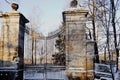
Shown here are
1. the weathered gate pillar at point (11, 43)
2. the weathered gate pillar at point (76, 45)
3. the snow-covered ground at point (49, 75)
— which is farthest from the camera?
the snow-covered ground at point (49, 75)

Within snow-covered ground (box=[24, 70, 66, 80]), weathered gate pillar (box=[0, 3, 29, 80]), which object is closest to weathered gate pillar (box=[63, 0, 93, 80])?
snow-covered ground (box=[24, 70, 66, 80])

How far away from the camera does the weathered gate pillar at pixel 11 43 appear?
9.48 m

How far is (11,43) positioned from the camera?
964 centimetres

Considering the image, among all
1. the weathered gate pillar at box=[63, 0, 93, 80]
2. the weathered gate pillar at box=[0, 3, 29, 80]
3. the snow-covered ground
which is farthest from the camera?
the snow-covered ground

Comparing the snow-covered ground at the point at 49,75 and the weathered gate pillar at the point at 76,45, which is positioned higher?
the weathered gate pillar at the point at 76,45

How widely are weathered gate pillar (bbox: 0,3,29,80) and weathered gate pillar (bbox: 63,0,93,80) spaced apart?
6.78 feet

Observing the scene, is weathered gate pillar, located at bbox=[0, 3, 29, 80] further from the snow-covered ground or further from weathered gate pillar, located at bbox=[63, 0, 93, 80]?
weathered gate pillar, located at bbox=[63, 0, 93, 80]

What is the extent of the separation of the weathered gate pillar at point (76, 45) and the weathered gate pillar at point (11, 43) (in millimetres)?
2065

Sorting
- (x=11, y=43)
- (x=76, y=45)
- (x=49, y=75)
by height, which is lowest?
(x=49, y=75)

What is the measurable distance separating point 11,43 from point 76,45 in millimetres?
2776

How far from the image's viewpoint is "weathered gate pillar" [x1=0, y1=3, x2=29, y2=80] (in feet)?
31.1

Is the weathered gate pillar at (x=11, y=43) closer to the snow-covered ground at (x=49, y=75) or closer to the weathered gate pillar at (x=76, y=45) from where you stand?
the snow-covered ground at (x=49, y=75)

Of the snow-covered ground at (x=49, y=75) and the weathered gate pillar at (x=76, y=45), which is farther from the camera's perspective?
the snow-covered ground at (x=49, y=75)

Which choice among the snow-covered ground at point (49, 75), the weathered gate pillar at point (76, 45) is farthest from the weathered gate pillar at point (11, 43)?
the weathered gate pillar at point (76, 45)
